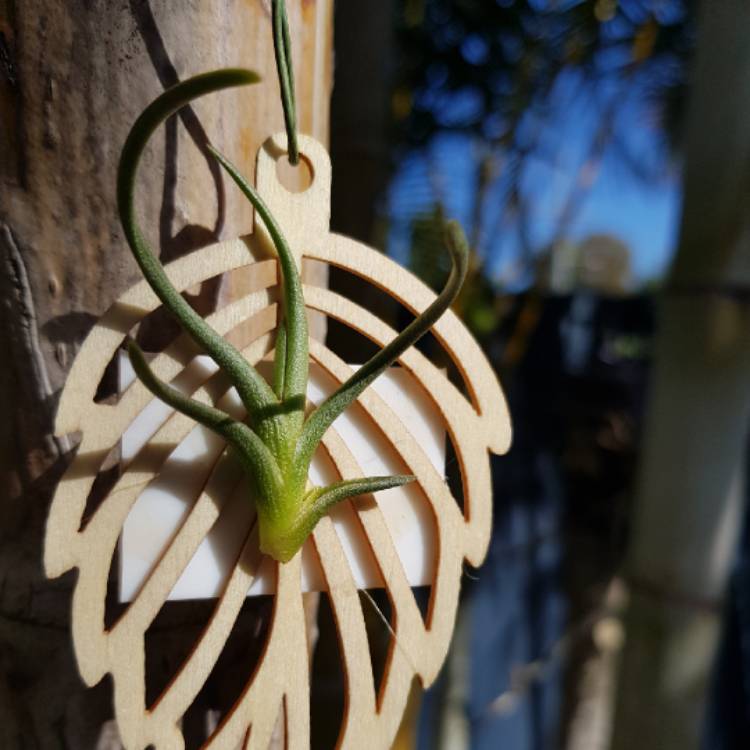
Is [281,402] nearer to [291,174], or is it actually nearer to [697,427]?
[291,174]

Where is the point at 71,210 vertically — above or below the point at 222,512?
above

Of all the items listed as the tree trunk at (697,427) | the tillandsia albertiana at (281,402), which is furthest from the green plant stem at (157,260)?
the tree trunk at (697,427)

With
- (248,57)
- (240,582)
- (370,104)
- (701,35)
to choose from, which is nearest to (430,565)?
(240,582)

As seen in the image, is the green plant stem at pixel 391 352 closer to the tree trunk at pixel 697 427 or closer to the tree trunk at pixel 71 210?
the tree trunk at pixel 71 210

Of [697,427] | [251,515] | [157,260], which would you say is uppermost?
[157,260]

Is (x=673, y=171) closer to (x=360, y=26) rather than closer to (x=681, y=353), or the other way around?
(x=681, y=353)

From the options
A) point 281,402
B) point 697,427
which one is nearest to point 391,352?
point 281,402

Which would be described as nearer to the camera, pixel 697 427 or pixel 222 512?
pixel 222 512
